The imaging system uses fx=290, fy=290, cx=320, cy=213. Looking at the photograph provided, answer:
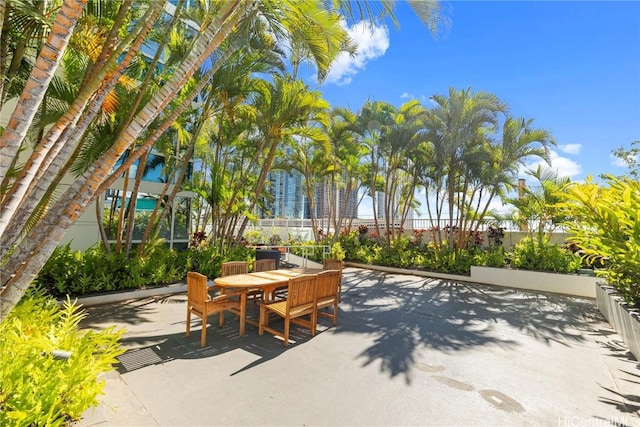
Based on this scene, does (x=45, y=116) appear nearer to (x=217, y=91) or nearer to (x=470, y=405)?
(x=217, y=91)

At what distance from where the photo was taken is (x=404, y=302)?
6.79m

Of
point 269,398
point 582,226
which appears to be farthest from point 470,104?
point 269,398

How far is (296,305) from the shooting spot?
4387 millimetres

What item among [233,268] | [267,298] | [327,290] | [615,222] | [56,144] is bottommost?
[267,298]

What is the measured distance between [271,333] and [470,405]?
2749 mm

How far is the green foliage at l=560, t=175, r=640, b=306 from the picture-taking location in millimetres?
3559

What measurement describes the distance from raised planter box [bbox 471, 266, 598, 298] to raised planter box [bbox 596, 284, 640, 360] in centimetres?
162

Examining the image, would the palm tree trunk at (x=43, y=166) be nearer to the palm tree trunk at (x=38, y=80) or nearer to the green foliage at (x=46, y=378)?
the palm tree trunk at (x=38, y=80)

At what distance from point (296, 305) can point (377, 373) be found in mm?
1519

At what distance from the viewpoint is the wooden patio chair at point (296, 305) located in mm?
4191

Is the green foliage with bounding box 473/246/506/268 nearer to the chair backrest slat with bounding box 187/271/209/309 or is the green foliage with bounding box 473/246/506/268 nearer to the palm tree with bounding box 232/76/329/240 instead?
the palm tree with bounding box 232/76/329/240

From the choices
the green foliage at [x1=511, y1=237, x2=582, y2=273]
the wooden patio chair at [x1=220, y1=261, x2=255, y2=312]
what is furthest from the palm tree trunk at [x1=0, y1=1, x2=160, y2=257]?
the green foliage at [x1=511, y1=237, x2=582, y2=273]

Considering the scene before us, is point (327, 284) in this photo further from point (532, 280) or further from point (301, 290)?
point (532, 280)

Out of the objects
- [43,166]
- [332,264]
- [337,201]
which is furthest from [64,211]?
[337,201]
